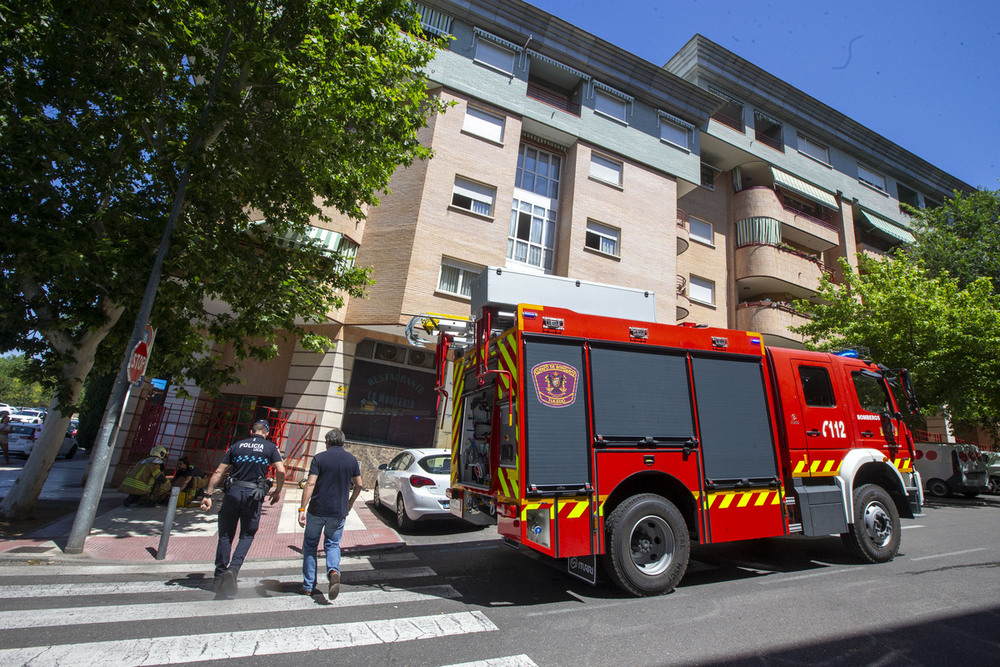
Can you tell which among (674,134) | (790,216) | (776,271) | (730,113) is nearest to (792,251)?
(776,271)

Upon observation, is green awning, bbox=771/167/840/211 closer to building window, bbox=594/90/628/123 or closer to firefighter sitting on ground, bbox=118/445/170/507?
building window, bbox=594/90/628/123

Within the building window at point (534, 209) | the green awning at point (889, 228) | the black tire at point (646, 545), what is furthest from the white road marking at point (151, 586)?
the green awning at point (889, 228)

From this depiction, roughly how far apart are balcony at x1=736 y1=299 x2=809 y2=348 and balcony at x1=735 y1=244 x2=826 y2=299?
1.05 m

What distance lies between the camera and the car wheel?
8236 mm

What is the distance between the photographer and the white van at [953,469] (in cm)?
1658

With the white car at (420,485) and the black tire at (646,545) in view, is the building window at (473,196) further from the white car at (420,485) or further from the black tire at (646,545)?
the black tire at (646,545)

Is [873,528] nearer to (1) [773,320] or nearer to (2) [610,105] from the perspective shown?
(1) [773,320]

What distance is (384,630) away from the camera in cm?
398

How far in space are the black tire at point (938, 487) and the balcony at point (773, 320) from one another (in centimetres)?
651

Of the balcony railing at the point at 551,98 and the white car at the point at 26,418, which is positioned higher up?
the balcony railing at the point at 551,98

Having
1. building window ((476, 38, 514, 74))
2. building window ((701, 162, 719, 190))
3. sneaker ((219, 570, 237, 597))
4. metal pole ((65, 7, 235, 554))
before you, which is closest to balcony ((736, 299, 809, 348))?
building window ((701, 162, 719, 190))

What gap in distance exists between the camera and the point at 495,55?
16.8 meters

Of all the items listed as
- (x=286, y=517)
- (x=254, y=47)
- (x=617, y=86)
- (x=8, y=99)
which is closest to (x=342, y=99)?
(x=254, y=47)

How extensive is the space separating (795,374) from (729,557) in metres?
2.72
